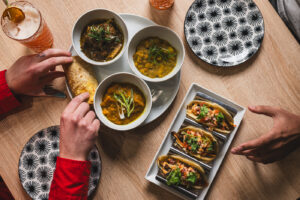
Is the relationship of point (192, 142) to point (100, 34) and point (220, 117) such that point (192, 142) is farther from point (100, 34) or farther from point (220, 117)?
point (100, 34)

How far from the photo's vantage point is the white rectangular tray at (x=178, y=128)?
191cm

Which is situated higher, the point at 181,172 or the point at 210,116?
the point at 210,116

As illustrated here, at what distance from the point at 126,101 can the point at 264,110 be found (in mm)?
1059

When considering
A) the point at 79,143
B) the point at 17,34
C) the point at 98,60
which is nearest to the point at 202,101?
the point at 98,60

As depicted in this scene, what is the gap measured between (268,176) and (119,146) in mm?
1252

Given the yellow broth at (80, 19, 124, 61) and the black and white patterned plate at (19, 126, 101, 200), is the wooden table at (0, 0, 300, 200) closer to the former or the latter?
the black and white patterned plate at (19, 126, 101, 200)

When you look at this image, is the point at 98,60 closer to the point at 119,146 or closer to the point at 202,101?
the point at 119,146

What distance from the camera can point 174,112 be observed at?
79.2 inches

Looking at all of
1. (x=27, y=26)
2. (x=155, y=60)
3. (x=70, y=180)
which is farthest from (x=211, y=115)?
(x=27, y=26)

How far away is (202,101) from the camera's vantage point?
1.97 m

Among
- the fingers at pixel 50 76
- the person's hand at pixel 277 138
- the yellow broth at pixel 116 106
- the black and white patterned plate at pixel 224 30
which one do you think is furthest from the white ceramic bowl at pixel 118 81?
the person's hand at pixel 277 138

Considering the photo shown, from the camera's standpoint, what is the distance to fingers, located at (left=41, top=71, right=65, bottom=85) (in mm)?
1922

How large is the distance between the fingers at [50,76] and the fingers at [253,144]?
4.89ft

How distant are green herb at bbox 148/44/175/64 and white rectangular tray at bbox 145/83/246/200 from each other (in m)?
0.31
